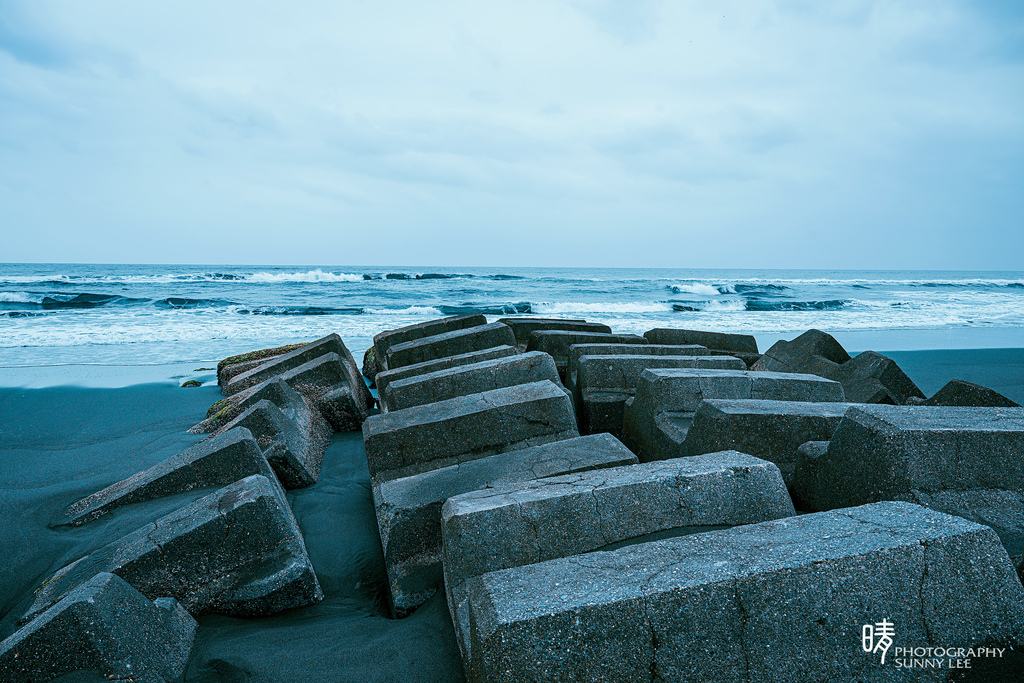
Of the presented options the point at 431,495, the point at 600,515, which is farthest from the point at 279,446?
the point at 600,515

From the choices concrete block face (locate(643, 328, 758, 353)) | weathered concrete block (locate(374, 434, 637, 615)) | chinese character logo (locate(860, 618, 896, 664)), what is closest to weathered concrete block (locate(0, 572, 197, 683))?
weathered concrete block (locate(374, 434, 637, 615))

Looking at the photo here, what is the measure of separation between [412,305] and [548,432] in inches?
716

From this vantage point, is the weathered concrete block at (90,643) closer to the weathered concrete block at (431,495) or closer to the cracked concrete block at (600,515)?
the weathered concrete block at (431,495)

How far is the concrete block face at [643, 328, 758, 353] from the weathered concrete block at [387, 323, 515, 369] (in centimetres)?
201

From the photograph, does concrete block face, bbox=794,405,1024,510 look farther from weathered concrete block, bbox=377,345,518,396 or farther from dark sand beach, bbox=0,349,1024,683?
weathered concrete block, bbox=377,345,518,396

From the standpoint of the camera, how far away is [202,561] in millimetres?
2129

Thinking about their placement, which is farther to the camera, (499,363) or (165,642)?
(499,363)

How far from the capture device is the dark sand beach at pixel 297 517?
185 cm

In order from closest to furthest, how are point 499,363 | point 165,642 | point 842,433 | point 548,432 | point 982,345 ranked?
point 165,642
point 842,433
point 548,432
point 499,363
point 982,345

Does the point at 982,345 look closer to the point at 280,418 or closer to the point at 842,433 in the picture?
the point at 842,433

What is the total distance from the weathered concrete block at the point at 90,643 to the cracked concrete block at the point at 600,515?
100 cm

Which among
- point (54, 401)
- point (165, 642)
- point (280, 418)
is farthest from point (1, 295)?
point (165, 642)

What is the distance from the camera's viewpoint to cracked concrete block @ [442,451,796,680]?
Result: 1.76 meters

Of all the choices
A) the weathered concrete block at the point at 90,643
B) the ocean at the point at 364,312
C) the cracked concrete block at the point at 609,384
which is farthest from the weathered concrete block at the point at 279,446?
the ocean at the point at 364,312
